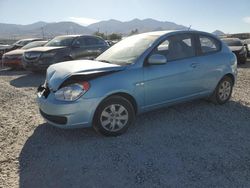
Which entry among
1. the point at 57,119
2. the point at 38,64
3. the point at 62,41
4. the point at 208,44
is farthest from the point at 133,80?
the point at 62,41

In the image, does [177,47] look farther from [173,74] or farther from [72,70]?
[72,70]

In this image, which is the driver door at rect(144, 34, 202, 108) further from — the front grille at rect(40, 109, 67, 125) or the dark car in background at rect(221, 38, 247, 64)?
the dark car in background at rect(221, 38, 247, 64)

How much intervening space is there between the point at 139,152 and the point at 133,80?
1230mm

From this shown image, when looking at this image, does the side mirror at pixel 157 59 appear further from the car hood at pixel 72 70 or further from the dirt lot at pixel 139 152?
the dirt lot at pixel 139 152

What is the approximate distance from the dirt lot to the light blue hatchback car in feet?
1.19

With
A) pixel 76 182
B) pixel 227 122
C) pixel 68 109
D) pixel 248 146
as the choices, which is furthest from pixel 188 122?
pixel 76 182

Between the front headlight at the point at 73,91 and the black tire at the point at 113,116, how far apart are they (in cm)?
38

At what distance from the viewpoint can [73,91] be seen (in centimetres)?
469

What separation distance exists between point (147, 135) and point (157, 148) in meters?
0.55

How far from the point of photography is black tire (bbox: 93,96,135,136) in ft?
16.0

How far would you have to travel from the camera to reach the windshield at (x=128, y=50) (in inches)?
214

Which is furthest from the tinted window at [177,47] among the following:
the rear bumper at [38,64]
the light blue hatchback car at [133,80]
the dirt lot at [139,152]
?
→ the rear bumper at [38,64]

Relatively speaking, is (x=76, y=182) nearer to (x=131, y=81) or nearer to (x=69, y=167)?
(x=69, y=167)

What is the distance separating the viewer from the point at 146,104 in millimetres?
5387
